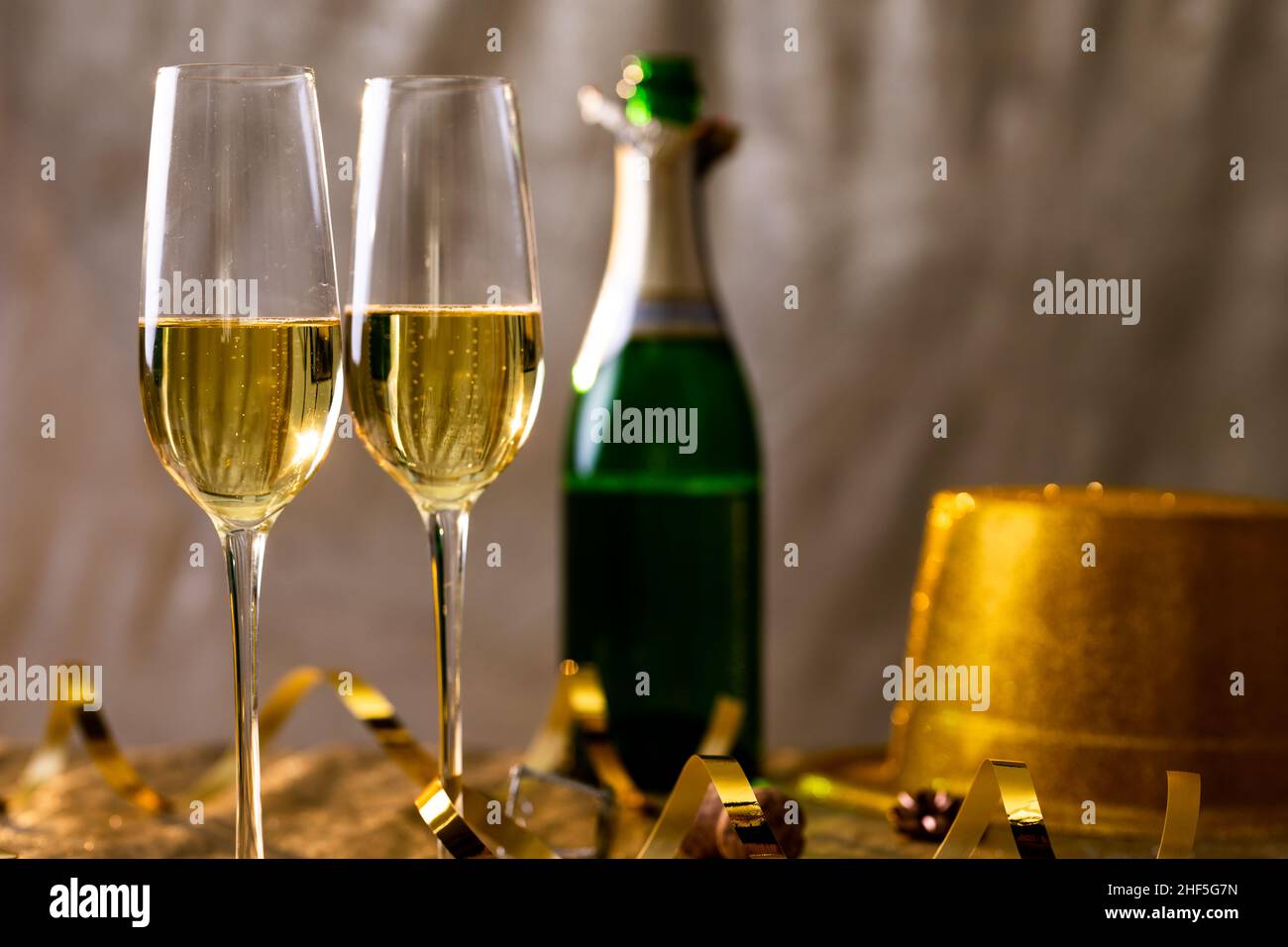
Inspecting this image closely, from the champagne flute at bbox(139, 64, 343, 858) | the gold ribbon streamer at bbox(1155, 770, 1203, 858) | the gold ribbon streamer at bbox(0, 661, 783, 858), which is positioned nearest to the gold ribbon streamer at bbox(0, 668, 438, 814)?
the gold ribbon streamer at bbox(0, 661, 783, 858)

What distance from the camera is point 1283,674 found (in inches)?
28.9

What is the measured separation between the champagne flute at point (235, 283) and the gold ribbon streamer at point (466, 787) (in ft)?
0.46

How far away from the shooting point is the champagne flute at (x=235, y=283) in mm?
547

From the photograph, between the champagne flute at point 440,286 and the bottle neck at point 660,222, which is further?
the bottle neck at point 660,222

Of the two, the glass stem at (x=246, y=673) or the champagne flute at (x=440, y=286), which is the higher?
the champagne flute at (x=440, y=286)

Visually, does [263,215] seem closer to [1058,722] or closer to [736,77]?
[1058,722]

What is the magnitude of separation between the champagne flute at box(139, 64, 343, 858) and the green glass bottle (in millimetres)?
358

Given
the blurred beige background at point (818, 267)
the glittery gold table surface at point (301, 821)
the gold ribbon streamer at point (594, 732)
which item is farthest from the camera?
the blurred beige background at point (818, 267)

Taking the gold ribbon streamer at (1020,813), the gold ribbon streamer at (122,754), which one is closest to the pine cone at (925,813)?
the gold ribbon streamer at (1020,813)

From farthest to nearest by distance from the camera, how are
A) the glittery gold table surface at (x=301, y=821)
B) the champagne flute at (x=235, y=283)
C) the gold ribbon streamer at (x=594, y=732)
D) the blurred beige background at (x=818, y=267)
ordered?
the blurred beige background at (x=818, y=267)
the gold ribbon streamer at (x=594, y=732)
the glittery gold table surface at (x=301, y=821)
the champagne flute at (x=235, y=283)

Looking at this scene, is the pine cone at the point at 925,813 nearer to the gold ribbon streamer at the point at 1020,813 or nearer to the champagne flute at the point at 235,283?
the gold ribbon streamer at the point at 1020,813

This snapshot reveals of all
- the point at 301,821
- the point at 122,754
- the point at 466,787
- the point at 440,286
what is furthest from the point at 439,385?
the point at 122,754

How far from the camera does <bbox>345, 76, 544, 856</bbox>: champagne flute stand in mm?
603

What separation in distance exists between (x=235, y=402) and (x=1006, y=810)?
0.32 m
